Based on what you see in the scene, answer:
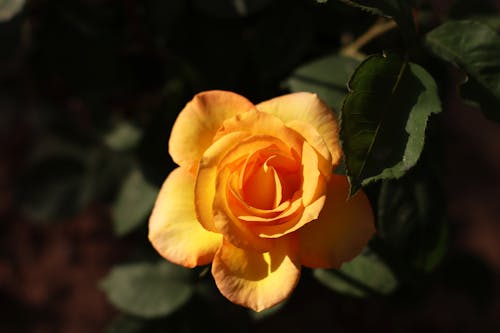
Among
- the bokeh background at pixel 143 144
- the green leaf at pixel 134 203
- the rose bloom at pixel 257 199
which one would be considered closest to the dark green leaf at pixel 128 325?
the bokeh background at pixel 143 144

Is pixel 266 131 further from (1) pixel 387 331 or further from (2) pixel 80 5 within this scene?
(1) pixel 387 331

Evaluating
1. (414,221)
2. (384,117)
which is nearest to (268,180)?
(384,117)

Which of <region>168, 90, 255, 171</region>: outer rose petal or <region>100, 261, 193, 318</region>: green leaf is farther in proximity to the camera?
<region>100, 261, 193, 318</region>: green leaf

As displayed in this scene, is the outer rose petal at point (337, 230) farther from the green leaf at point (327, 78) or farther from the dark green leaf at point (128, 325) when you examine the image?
the dark green leaf at point (128, 325)

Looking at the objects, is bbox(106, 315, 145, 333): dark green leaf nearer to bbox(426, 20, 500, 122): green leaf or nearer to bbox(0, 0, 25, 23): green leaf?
bbox(0, 0, 25, 23): green leaf

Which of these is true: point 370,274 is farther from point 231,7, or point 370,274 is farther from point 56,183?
point 56,183

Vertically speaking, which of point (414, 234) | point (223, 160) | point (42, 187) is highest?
point (223, 160)

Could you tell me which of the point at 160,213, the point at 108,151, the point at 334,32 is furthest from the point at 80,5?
the point at 160,213

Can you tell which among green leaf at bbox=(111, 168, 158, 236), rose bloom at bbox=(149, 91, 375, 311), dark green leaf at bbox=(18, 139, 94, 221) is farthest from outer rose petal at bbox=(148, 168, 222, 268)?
dark green leaf at bbox=(18, 139, 94, 221)
